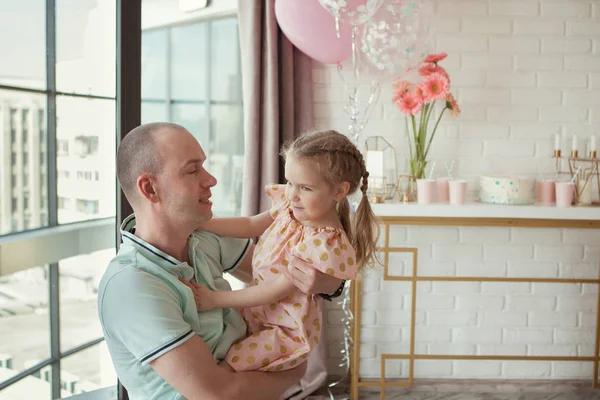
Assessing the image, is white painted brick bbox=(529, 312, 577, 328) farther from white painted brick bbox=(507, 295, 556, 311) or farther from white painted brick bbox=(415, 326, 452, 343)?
white painted brick bbox=(415, 326, 452, 343)

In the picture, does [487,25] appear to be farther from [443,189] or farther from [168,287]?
[168,287]

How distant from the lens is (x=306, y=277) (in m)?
1.61

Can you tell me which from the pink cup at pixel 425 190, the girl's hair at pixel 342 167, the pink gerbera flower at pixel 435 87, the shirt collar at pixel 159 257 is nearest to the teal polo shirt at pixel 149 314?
the shirt collar at pixel 159 257

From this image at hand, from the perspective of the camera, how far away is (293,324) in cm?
167

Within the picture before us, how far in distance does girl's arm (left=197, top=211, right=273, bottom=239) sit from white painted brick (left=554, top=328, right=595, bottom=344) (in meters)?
2.19

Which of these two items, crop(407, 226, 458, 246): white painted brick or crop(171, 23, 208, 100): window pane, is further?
crop(407, 226, 458, 246): white painted brick

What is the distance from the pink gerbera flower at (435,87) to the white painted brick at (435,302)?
40.6 inches

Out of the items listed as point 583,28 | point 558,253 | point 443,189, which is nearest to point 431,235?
point 443,189

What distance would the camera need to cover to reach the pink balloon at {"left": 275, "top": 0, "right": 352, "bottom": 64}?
288cm

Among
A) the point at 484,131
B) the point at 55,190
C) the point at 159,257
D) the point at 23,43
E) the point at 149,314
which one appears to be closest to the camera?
the point at 149,314

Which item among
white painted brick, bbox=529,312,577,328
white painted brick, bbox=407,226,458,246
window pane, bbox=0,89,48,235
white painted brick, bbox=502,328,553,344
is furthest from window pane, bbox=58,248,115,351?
white painted brick, bbox=529,312,577,328

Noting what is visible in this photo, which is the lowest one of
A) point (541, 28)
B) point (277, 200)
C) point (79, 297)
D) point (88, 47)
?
point (79, 297)

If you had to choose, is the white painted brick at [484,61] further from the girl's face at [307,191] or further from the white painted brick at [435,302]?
the girl's face at [307,191]

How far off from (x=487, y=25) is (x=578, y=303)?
4.90 feet
